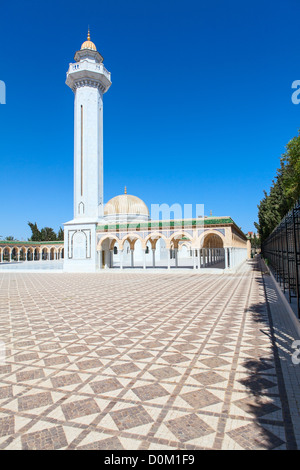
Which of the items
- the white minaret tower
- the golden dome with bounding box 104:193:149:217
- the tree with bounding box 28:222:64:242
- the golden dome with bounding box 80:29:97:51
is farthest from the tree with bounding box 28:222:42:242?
the golden dome with bounding box 80:29:97:51

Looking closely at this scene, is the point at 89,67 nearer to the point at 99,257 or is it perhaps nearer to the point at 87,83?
the point at 87,83

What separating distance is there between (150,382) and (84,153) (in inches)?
921

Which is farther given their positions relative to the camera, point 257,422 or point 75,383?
point 75,383

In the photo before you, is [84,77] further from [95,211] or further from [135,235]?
[135,235]

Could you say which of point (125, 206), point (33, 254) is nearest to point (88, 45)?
point (125, 206)

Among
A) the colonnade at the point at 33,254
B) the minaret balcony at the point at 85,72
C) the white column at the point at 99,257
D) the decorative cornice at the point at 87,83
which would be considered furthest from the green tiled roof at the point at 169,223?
the colonnade at the point at 33,254

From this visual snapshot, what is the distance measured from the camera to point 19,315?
743cm

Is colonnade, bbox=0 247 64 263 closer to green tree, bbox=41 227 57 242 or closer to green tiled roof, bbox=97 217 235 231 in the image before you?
green tree, bbox=41 227 57 242

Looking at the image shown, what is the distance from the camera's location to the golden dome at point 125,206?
3500cm

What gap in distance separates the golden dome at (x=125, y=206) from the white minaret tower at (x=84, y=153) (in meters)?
10.2

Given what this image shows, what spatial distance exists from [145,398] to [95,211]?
73.2 ft

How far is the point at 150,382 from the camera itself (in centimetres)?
349
